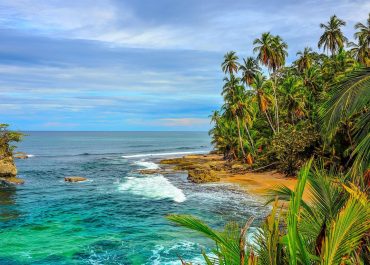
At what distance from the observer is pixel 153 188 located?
41062 mm

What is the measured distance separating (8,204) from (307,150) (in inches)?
1219

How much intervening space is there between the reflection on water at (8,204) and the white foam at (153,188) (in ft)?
38.9

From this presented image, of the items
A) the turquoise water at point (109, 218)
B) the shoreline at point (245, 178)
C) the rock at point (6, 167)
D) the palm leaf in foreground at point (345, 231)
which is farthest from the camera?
the rock at point (6, 167)

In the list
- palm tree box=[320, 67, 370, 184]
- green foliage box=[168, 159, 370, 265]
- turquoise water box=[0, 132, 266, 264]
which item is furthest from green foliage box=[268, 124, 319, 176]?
→ green foliage box=[168, 159, 370, 265]

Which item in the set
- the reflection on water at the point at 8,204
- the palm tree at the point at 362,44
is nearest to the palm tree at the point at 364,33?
the palm tree at the point at 362,44

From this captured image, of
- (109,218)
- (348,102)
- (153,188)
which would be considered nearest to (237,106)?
(153,188)

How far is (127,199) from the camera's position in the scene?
115 feet

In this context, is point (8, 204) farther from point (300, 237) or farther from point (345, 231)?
point (345, 231)

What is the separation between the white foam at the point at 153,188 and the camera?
35875 mm

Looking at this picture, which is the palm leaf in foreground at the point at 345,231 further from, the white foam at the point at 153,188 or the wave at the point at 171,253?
the white foam at the point at 153,188

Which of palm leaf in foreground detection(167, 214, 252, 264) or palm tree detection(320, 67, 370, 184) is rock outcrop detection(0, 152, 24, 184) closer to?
palm tree detection(320, 67, 370, 184)

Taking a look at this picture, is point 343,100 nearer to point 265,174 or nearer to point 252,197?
point 252,197

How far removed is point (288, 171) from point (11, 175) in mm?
34506

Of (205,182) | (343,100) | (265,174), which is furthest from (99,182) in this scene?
(343,100)
